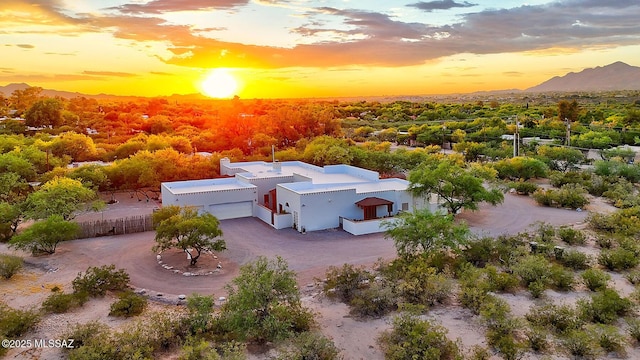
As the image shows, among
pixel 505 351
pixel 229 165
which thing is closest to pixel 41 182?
pixel 229 165

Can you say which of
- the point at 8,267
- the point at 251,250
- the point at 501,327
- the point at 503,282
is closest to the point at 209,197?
the point at 251,250

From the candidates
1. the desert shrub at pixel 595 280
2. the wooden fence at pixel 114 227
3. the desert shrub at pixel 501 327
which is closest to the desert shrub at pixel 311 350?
the desert shrub at pixel 501 327

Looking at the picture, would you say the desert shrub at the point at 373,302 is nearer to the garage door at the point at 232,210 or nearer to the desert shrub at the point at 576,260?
the desert shrub at the point at 576,260

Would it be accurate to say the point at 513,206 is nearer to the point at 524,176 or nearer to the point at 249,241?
the point at 524,176

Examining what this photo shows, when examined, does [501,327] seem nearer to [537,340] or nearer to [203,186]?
[537,340]

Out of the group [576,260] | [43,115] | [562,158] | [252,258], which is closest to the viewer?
[576,260]
